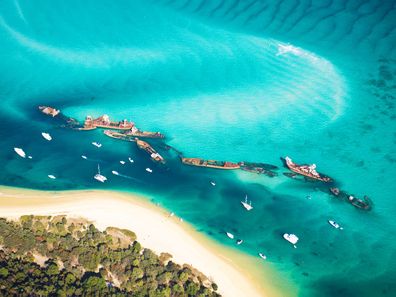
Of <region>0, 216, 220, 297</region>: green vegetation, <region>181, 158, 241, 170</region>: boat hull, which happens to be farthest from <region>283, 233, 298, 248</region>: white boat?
<region>181, 158, 241, 170</region>: boat hull

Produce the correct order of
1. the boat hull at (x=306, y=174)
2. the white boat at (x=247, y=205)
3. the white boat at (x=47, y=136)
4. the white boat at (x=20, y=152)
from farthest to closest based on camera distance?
the white boat at (x=47, y=136) → the white boat at (x=20, y=152) → the boat hull at (x=306, y=174) → the white boat at (x=247, y=205)

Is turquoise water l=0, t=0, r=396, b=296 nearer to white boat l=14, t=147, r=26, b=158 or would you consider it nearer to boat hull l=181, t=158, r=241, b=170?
white boat l=14, t=147, r=26, b=158

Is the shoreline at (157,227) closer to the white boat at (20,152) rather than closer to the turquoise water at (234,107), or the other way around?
the turquoise water at (234,107)

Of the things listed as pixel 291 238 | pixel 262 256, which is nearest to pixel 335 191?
pixel 291 238

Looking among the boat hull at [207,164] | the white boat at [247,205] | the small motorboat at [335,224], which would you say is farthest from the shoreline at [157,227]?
the small motorboat at [335,224]

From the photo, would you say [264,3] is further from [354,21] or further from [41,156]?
[41,156]

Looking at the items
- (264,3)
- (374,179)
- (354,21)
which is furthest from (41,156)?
(354,21)

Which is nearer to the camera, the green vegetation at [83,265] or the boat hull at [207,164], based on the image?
the green vegetation at [83,265]
